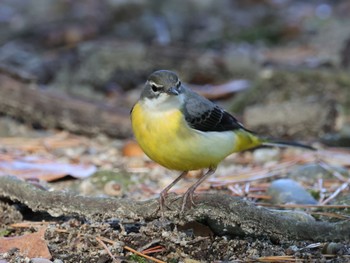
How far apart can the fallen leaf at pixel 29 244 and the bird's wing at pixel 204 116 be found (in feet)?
3.99

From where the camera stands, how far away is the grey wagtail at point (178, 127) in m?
4.30

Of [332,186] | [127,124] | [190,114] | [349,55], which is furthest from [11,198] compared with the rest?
[349,55]

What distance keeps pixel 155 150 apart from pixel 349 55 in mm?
4811

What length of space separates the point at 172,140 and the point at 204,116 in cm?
46

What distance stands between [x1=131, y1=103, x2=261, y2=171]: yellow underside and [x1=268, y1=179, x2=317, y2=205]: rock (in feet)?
1.63

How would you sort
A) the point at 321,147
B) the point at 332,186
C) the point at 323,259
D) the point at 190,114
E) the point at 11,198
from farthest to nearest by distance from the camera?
the point at 321,147
the point at 332,186
the point at 190,114
the point at 11,198
the point at 323,259

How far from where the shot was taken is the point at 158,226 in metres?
3.80

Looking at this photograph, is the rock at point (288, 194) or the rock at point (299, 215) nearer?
the rock at point (299, 215)

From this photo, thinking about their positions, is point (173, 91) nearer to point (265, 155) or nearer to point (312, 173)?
point (312, 173)

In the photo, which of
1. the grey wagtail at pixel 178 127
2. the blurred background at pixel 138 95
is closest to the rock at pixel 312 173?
the blurred background at pixel 138 95

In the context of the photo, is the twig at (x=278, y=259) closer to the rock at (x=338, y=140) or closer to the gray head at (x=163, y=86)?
the gray head at (x=163, y=86)

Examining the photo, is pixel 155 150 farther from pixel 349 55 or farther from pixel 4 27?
pixel 4 27

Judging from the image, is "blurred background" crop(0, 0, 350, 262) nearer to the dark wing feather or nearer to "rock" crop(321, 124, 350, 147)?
"rock" crop(321, 124, 350, 147)

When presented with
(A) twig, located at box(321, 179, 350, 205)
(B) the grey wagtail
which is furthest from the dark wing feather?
(A) twig, located at box(321, 179, 350, 205)
